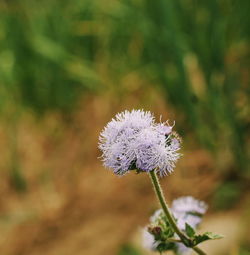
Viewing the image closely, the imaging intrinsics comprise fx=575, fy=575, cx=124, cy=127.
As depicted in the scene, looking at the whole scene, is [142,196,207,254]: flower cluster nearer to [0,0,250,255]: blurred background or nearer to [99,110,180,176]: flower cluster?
[99,110,180,176]: flower cluster

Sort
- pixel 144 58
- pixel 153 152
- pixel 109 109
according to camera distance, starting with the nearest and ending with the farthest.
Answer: pixel 153 152 < pixel 144 58 < pixel 109 109

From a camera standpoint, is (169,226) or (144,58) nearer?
(169,226)

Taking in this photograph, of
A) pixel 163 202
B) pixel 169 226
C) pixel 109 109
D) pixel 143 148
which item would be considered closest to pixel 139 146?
pixel 143 148

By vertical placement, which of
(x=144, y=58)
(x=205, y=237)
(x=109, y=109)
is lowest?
(x=205, y=237)

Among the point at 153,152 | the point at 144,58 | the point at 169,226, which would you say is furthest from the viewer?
the point at 144,58

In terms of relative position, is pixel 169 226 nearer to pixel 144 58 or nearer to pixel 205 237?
pixel 205 237

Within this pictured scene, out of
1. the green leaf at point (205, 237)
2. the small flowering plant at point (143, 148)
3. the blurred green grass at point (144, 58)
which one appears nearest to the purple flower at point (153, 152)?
the small flowering plant at point (143, 148)

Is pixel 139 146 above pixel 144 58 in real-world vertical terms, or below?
below

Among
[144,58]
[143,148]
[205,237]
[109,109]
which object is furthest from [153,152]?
[109,109]
